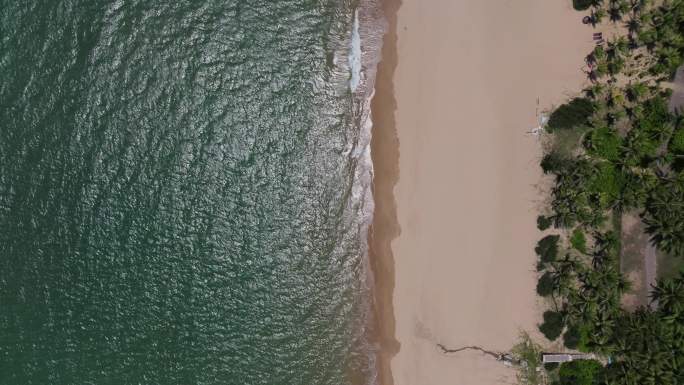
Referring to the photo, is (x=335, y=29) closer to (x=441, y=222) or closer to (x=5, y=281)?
(x=441, y=222)

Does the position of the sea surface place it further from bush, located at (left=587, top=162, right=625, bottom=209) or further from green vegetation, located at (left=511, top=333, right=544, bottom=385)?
bush, located at (left=587, top=162, right=625, bottom=209)

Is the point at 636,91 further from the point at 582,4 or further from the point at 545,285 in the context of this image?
the point at 545,285

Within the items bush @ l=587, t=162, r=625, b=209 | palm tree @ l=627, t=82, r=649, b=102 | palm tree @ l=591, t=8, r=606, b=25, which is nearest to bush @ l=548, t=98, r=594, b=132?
palm tree @ l=627, t=82, r=649, b=102

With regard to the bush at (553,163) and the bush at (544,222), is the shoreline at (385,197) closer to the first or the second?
the bush at (544,222)

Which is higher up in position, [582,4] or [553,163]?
[582,4]

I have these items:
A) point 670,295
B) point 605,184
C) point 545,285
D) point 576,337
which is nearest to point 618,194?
point 605,184

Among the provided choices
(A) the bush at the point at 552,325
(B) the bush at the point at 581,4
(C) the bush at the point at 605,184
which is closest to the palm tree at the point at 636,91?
(C) the bush at the point at 605,184
